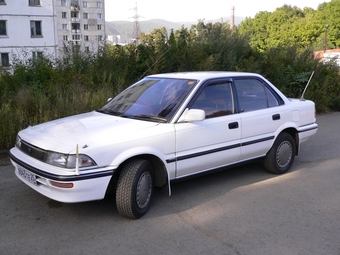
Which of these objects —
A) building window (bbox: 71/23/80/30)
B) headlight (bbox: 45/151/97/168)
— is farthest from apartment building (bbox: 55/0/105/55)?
headlight (bbox: 45/151/97/168)

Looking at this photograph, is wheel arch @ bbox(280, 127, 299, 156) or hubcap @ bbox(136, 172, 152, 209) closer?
hubcap @ bbox(136, 172, 152, 209)

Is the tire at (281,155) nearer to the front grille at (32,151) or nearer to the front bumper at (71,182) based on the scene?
the front bumper at (71,182)

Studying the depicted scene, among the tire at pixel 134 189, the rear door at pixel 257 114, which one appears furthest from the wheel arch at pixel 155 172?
the rear door at pixel 257 114

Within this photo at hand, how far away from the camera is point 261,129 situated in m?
6.03

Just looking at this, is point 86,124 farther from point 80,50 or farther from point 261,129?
point 80,50

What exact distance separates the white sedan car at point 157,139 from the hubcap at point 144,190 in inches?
0.5

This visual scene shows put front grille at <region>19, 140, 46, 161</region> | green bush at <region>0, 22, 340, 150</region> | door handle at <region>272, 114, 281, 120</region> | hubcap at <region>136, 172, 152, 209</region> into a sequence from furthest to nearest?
green bush at <region>0, 22, 340, 150</region>
door handle at <region>272, 114, 281, 120</region>
hubcap at <region>136, 172, 152, 209</region>
front grille at <region>19, 140, 46, 161</region>

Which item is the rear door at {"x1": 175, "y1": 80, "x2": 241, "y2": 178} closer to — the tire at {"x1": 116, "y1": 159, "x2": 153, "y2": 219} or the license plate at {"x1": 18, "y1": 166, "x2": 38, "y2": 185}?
the tire at {"x1": 116, "y1": 159, "x2": 153, "y2": 219}

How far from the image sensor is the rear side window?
19.4 ft

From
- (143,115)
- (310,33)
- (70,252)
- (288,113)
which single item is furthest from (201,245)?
(310,33)

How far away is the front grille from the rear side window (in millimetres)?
2880

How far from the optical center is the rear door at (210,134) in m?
5.07

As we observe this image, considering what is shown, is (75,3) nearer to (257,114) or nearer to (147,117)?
(257,114)

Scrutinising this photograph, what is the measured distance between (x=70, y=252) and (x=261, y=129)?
11.2 ft
